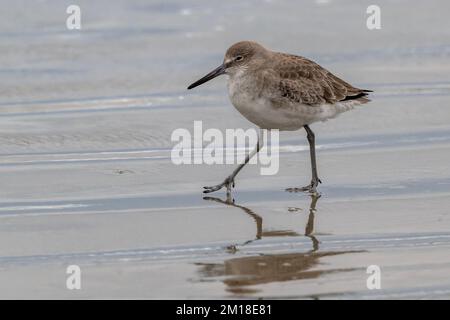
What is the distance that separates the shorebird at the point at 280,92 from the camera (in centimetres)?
833

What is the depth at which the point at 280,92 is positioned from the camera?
8.38 meters

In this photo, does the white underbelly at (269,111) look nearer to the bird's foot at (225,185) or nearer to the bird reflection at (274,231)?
the bird's foot at (225,185)

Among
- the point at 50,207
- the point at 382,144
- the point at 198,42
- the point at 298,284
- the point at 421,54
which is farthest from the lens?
the point at 198,42

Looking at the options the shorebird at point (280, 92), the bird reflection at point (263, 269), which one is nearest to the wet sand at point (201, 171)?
the bird reflection at point (263, 269)

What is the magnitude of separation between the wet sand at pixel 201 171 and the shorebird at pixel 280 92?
40 centimetres

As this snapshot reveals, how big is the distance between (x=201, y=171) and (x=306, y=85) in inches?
42.4

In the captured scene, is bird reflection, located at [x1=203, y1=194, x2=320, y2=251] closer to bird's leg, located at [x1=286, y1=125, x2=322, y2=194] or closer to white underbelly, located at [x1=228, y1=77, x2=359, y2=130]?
bird's leg, located at [x1=286, y1=125, x2=322, y2=194]

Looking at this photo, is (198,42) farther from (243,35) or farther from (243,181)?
(243,181)

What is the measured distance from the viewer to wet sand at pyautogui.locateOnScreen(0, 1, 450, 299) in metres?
6.46

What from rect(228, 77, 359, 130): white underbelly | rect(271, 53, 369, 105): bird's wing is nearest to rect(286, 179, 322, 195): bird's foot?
rect(228, 77, 359, 130): white underbelly

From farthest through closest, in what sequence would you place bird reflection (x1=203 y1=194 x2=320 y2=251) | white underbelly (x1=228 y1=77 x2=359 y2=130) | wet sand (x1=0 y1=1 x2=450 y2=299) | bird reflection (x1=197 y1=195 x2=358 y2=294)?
1. white underbelly (x1=228 y1=77 x2=359 y2=130)
2. bird reflection (x1=203 y1=194 x2=320 y2=251)
3. wet sand (x1=0 y1=1 x2=450 y2=299)
4. bird reflection (x1=197 y1=195 x2=358 y2=294)

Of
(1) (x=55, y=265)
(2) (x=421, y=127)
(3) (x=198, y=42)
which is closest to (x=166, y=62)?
(3) (x=198, y=42)

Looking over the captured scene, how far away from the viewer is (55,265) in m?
6.59

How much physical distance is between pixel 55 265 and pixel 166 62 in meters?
6.05
